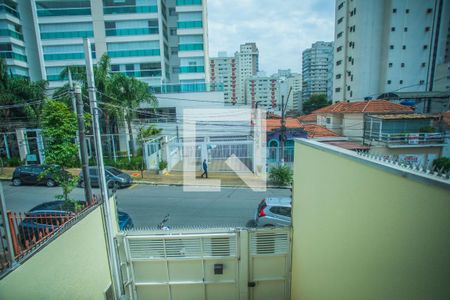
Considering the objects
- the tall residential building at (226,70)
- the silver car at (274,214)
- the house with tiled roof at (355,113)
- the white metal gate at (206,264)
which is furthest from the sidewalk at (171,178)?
the tall residential building at (226,70)

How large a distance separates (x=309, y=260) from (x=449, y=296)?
2919 mm

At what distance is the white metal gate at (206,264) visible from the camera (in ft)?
17.0

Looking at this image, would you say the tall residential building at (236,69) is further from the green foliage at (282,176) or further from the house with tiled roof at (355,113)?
the green foliage at (282,176)

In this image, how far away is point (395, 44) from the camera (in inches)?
1332

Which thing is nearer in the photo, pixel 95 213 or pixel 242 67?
pixel 95 213

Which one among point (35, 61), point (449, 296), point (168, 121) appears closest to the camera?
point (449, 296)

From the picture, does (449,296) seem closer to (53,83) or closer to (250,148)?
(250,148)

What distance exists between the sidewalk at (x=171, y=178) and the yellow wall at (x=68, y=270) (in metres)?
10.2

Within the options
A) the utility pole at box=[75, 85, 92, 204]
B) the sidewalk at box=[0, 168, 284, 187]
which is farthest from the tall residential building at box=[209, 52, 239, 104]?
the utility pole at box=[75, 85, 92, 204]

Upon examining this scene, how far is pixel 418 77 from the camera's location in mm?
34750

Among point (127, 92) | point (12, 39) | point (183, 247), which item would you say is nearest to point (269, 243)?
point (183, 247)

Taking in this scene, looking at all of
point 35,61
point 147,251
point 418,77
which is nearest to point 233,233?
point 147,251

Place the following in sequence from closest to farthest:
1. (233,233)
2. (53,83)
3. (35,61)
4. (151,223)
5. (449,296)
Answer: (449,296) < (233,233) < (151,223) < (53,83) < (35,61)

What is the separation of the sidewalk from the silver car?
6.68 meters
